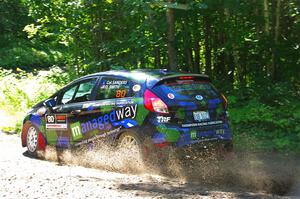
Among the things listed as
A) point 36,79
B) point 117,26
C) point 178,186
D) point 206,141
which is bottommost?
Answer: point 178,186

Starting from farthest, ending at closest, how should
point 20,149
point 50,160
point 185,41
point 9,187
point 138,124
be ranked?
point 185,41 → point 20,149 → point 50,160 → point 138,124 → point 9,187

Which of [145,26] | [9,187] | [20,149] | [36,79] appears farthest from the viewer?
[36,79]

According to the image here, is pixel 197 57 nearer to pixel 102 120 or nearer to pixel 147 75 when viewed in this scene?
pixel 147 75

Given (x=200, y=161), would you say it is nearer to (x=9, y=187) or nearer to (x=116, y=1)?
(x=9, y=187)

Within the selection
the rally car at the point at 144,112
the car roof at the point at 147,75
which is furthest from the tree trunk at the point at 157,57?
the car roof at the point at 147,75

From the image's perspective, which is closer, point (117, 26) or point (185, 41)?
point (185, 41)

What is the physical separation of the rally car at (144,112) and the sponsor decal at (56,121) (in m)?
0.01

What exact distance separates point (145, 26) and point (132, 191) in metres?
6.18

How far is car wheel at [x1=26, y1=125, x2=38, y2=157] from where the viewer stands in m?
9.91

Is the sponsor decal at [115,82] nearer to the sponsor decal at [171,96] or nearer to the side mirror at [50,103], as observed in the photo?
the sponsor decal at [171,96]

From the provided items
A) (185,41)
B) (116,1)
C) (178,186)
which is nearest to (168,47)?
(185,41)

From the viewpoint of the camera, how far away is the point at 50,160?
9453mm

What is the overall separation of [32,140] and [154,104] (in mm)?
3507

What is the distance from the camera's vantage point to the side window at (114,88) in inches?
322
